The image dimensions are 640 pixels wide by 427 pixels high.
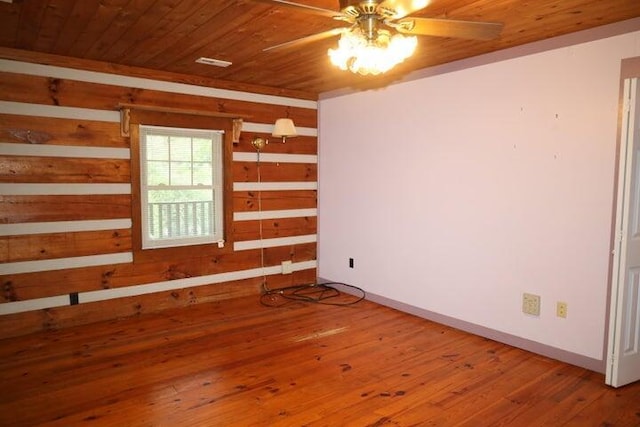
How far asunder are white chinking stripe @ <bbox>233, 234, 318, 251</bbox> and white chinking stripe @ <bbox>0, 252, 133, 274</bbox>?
1.20 metres

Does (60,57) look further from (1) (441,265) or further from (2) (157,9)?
(1) (441,265)

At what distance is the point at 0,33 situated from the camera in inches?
121

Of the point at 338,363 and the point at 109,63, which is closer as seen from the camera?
the point at 338,363

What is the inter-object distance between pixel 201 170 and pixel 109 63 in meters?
1.32

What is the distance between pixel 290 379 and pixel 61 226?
2543 mm

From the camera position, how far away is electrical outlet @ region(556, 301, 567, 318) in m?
3.14

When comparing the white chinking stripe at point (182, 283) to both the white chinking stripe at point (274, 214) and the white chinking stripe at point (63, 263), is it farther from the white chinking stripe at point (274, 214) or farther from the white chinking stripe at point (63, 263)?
the white chinking stripe at point (274, 214)

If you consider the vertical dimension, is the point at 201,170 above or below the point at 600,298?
above

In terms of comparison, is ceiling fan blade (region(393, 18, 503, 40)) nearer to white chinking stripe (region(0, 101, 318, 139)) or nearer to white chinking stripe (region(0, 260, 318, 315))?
white chinking stripe (region(0, 101, 318, 139))

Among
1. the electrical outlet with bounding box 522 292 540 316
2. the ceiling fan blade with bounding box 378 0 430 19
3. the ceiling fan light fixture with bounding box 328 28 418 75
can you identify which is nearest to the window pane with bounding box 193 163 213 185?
the ceiling fan light fixture with bounding box 328 28 418 75

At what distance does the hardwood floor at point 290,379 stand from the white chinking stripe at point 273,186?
1.58m

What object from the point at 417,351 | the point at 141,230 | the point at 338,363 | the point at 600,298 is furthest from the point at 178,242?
the point at 600,298

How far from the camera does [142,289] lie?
424 centimetres

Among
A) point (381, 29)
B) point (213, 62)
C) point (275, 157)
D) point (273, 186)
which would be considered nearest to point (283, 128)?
point (275, 157)
